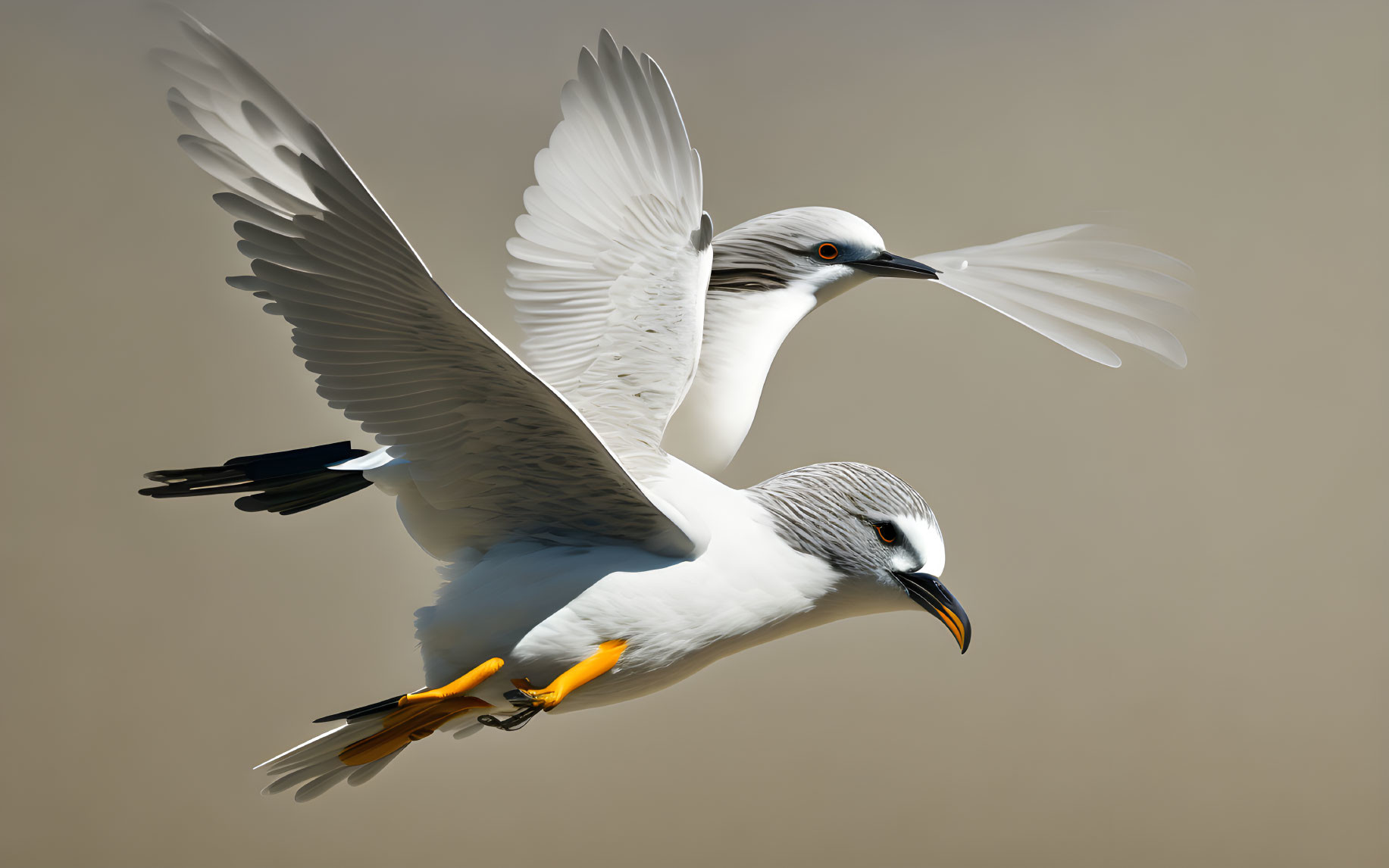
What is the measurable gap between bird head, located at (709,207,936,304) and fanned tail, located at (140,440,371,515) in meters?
0.50

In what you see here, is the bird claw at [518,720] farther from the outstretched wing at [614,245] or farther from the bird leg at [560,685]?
the outstretched wing at [614,245]

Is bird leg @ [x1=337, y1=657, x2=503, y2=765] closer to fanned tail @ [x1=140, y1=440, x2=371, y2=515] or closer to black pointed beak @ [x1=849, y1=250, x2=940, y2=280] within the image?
fanned tail @ [x1=140, y1=440, x2=371, y2=515]

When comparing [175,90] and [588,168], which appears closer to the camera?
[175,90]

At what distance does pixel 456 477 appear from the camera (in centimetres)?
76

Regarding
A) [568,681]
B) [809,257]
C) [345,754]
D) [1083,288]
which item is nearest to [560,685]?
[568,681]

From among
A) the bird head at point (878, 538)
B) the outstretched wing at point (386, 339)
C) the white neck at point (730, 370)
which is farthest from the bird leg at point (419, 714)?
the white neck at point (730, 370)

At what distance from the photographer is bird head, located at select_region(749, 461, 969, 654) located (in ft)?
2.61

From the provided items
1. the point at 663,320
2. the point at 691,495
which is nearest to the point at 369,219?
the point at 691,495

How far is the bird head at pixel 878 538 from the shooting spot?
797 millimetres

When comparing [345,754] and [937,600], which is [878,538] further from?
[345,754]

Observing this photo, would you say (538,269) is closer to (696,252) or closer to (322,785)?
(696,252)

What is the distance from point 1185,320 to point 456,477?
0.84 m

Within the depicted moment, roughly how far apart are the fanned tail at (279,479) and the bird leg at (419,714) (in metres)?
0.22

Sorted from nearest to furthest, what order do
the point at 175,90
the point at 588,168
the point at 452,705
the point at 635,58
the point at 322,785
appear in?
the point at 175,90, the point at 452,705, the point at 322,785, the point at 635,58, the point at 588,168
